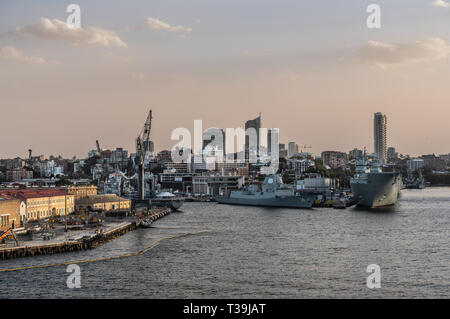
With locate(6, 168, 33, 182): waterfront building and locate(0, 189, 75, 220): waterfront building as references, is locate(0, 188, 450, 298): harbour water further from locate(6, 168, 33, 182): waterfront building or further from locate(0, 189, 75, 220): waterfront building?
locate(6, 168, 33, 182): waterfront building

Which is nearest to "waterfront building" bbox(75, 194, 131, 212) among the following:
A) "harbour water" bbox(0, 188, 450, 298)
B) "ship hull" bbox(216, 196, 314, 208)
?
"ship hull" bbox(216, 196, 314, 208)

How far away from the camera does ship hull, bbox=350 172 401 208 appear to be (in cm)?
7719

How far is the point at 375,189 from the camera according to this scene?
77.2m

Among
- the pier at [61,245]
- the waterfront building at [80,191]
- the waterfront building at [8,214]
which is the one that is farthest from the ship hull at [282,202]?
the waterfront building at [8,214]

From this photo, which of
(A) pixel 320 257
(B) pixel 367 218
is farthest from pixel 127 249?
(B) pixel 367 218

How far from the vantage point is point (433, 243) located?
1479 inches

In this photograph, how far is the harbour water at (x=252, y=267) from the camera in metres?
22.9

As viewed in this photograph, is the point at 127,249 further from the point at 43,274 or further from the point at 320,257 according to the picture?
the point at 320,257

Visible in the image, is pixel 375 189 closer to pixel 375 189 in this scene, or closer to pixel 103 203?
pixel 375 189

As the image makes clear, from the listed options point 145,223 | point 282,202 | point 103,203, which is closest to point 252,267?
point 145,223

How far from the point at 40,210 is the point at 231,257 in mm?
27374

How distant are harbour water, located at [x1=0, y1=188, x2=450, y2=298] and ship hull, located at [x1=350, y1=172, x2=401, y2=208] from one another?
3138 cm

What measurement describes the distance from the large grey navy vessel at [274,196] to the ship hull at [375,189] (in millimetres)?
7891

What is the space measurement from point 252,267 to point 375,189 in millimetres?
52434
